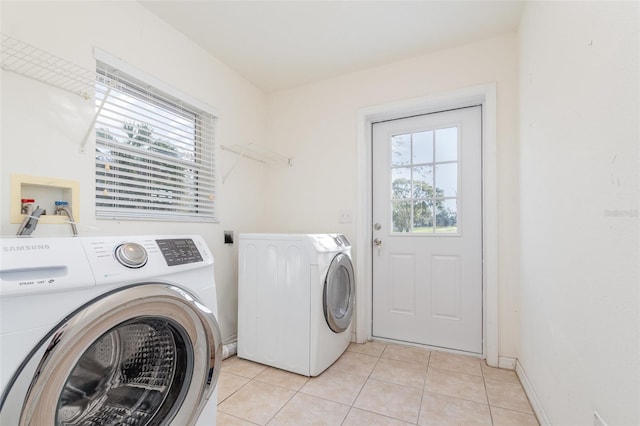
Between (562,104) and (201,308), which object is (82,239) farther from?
(562,104)

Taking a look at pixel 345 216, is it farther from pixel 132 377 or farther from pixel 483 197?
Result: pixel 132 377

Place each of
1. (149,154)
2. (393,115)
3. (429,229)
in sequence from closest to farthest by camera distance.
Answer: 1. (149,154)
2. (429,229)
3. (393,115)

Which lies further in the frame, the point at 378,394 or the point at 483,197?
the point at 483,197

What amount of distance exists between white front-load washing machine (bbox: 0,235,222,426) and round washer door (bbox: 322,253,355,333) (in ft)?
2.99

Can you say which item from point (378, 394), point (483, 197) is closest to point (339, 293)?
point (378, 394)

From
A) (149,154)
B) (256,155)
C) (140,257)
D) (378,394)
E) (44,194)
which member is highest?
(256,155)

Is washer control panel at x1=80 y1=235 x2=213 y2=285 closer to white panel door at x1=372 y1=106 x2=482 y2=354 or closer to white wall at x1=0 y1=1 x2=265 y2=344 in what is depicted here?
white wall at x1=0 y1=1 x2=265 y2=344

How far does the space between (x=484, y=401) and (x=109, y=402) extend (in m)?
1.81

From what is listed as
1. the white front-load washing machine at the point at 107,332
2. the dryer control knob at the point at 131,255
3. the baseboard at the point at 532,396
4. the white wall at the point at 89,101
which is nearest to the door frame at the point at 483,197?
the baseboard at the point at 532,396

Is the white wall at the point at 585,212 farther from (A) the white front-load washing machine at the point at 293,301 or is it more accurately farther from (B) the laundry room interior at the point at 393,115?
(A) the white front-load washing machine at the point at 293,301

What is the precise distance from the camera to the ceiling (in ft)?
6.06

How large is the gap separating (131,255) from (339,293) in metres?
1.52

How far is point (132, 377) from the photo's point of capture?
40.5 inches

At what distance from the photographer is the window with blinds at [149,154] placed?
165cm
